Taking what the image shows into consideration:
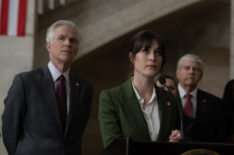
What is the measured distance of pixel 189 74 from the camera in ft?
15.2

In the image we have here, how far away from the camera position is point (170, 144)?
226cm

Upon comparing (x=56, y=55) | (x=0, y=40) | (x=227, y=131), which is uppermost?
(x=0, y=40)

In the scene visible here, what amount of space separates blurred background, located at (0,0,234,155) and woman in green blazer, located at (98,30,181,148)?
3.92 m

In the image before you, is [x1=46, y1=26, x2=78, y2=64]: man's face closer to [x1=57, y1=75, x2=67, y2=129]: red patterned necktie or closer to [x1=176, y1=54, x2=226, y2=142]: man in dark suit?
[x1=57, y1=75, x2=67, y2=129]: red patterned necktie

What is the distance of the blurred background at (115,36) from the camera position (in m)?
6.83

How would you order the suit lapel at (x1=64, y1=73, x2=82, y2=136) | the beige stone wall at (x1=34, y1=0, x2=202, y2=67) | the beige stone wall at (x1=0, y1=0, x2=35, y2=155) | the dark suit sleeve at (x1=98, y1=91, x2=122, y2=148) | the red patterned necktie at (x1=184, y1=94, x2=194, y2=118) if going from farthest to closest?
the beige stone wall at (x1=34, y1=0, x2=202, y2=67) → the beige stone wall at (x1=0, y1=0, x2=35, y2=155) → the red patterned necktie at (x1=184, y1=94, x2=194, y2=118) → the suit lapel at (x1=64, y1=73, x2=82, y2=136) → the dark suit sleeve at (x1=98, y1=91, x2=122, y2=148)

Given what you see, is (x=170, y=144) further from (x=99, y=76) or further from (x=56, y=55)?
(x=99, y=76)

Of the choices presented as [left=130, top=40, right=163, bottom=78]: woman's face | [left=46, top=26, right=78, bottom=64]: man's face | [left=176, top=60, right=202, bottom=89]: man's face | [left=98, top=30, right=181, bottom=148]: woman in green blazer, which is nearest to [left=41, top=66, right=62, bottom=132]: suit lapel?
[left=46, top=26, right=78, bottom=64]: man's face

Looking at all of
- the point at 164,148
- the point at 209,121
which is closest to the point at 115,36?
the point at 209,121

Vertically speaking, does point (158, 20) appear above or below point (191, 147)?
above

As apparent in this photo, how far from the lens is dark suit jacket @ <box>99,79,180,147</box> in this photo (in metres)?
2.81

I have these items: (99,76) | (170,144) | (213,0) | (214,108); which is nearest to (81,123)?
(170,144)

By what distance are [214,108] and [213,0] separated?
15.8ft

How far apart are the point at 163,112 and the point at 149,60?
35 centimetres
